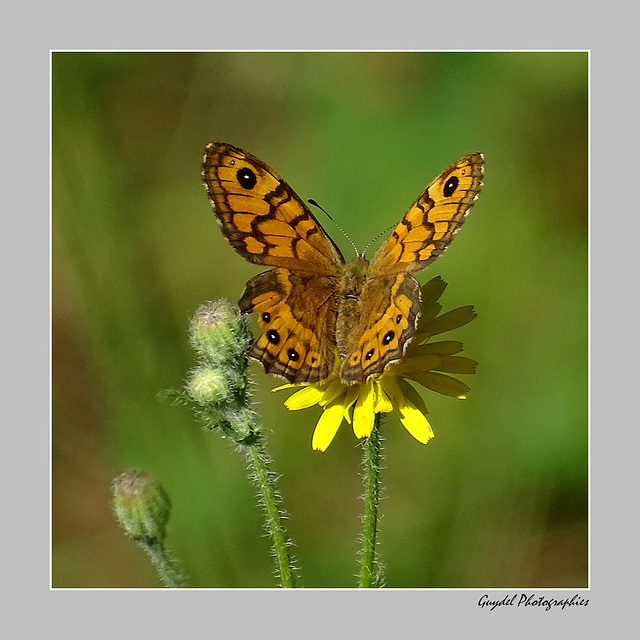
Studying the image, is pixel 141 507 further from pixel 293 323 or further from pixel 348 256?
pixel 348 256

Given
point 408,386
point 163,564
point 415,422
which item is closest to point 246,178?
point 408,386

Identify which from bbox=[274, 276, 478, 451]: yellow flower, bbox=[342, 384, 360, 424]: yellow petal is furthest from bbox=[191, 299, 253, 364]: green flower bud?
bbox=[342, 384, 360, 424]: yellow petal

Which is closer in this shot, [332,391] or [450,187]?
[450,187]

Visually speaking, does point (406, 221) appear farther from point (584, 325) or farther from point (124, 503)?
point (584, 325)

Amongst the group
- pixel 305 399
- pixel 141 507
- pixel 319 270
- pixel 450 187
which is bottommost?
pixel 141 507

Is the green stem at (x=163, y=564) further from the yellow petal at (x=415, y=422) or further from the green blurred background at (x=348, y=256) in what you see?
the yellow petal at (x=415, y=422)

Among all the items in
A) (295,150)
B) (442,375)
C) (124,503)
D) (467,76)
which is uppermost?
(467,76)

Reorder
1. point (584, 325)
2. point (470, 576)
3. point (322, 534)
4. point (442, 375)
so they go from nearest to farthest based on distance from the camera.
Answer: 1. point (442, 375)
2. point (470, 576)
3. point (322, 534)
4. point (584, 325)

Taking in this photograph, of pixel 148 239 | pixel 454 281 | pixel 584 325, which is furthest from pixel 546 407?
pixel 148 239
